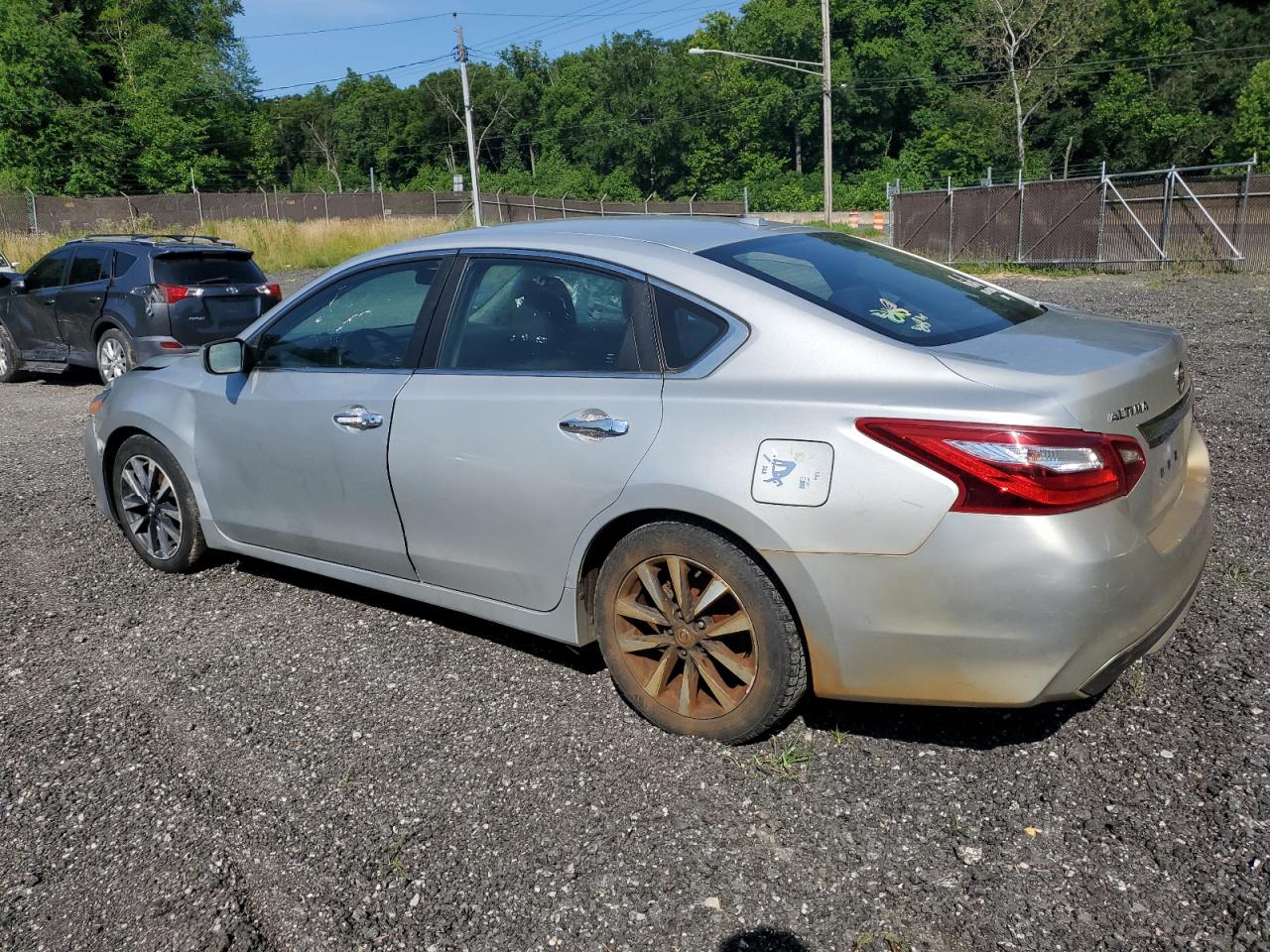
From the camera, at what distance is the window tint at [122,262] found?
11.5 metres

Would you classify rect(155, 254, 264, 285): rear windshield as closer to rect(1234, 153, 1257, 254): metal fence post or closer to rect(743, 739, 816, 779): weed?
rect(743, 739, 816, 779): weed

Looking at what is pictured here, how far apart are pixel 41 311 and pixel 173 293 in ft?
7.21

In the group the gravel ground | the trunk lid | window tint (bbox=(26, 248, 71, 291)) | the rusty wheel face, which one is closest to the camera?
the gravel ground

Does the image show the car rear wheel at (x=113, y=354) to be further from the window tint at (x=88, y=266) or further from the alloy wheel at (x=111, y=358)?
the window tint at (x=88, y=266)

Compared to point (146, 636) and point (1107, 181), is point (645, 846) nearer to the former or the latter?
point (146, 636)

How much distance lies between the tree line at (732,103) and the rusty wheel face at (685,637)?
2359 inches

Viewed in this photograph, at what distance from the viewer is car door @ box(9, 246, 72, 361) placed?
12141mm

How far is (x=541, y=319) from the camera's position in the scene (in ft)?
12.2

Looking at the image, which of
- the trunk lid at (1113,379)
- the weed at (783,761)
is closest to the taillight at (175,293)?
the weed at (783,761)

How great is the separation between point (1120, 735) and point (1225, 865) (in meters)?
0.66

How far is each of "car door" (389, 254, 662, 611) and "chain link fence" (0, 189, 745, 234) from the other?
86.3ft

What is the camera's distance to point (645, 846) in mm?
2918

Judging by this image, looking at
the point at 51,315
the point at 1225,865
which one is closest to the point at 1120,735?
the point at 1225,865

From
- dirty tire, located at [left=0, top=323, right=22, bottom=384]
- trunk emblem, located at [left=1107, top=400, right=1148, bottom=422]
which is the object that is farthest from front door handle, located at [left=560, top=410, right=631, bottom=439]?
dirty tire, located at [left=0, top=323, right=22, bottom=384]
